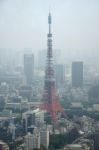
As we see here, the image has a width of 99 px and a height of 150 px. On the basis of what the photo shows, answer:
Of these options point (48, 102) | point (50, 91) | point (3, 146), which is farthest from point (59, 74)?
point (3, 146)

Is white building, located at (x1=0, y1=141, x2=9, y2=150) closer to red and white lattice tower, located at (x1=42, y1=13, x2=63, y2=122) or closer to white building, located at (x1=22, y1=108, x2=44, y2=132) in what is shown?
white building, located at (x1=22, y1=108, x2=44, y2=132)

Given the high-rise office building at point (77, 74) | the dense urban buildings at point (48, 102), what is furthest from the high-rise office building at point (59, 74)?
the high-rise office building at point (77, 74)

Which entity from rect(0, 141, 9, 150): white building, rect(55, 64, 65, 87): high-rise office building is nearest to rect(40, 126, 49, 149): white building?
rect(0, 141, 9, 150): white building

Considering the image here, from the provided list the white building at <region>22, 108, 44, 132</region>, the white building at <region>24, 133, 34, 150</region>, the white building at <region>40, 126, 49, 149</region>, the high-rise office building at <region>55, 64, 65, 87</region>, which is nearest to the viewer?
the white building at <region>24, 133, 34, 150</region>

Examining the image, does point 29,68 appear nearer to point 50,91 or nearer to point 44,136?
point 50,91

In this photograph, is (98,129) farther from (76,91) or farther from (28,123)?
(76,91)

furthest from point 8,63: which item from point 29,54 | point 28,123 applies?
point 28,123

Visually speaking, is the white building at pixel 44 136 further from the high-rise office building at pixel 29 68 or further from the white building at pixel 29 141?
the high-rise office building at pixel 29 68
